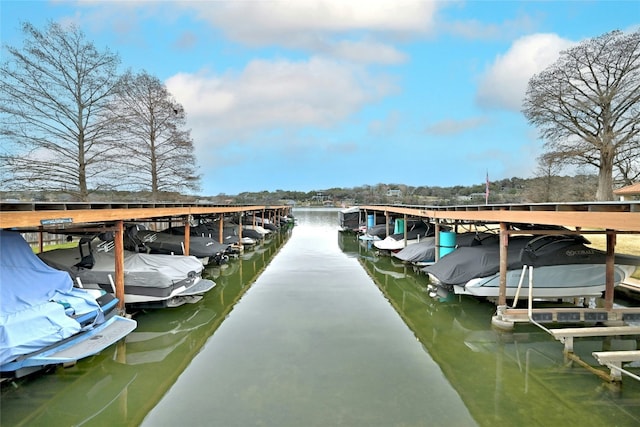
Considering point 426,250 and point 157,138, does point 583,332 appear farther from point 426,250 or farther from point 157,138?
point 157,138

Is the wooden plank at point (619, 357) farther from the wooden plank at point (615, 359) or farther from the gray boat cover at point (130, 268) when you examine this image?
the gray boat cover at point (130, 268)

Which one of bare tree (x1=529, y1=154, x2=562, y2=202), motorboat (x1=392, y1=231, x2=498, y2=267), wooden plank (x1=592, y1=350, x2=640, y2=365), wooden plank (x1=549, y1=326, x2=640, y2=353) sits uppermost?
bare tree (x1=529, y1=154, x2=562, y2=202)

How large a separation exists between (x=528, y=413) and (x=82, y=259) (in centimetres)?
1019

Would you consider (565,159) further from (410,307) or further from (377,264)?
(410,307)

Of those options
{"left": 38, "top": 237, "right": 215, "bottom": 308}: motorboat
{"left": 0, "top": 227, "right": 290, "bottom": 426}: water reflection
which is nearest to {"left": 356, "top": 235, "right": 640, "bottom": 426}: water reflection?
{"left": 0, "top": 227, "right": 290, "bottom": 426}: water reflection

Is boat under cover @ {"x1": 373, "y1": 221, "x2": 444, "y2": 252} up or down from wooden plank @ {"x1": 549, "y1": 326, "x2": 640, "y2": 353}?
up

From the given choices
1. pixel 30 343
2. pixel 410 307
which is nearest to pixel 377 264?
pixel 410 307

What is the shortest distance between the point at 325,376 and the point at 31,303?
492cm

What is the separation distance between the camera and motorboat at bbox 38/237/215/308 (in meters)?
9.15

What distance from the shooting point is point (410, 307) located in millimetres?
11094

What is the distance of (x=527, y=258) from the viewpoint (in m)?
9.36

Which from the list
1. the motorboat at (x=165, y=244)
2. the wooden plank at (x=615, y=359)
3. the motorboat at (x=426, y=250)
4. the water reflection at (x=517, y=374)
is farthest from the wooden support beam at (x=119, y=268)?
the motorboat at (x=426, y=250)

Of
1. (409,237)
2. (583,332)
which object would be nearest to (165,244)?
(409,237)

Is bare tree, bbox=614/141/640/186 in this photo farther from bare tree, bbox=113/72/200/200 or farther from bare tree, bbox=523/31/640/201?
bare tree, bbox=113/72/200/200
